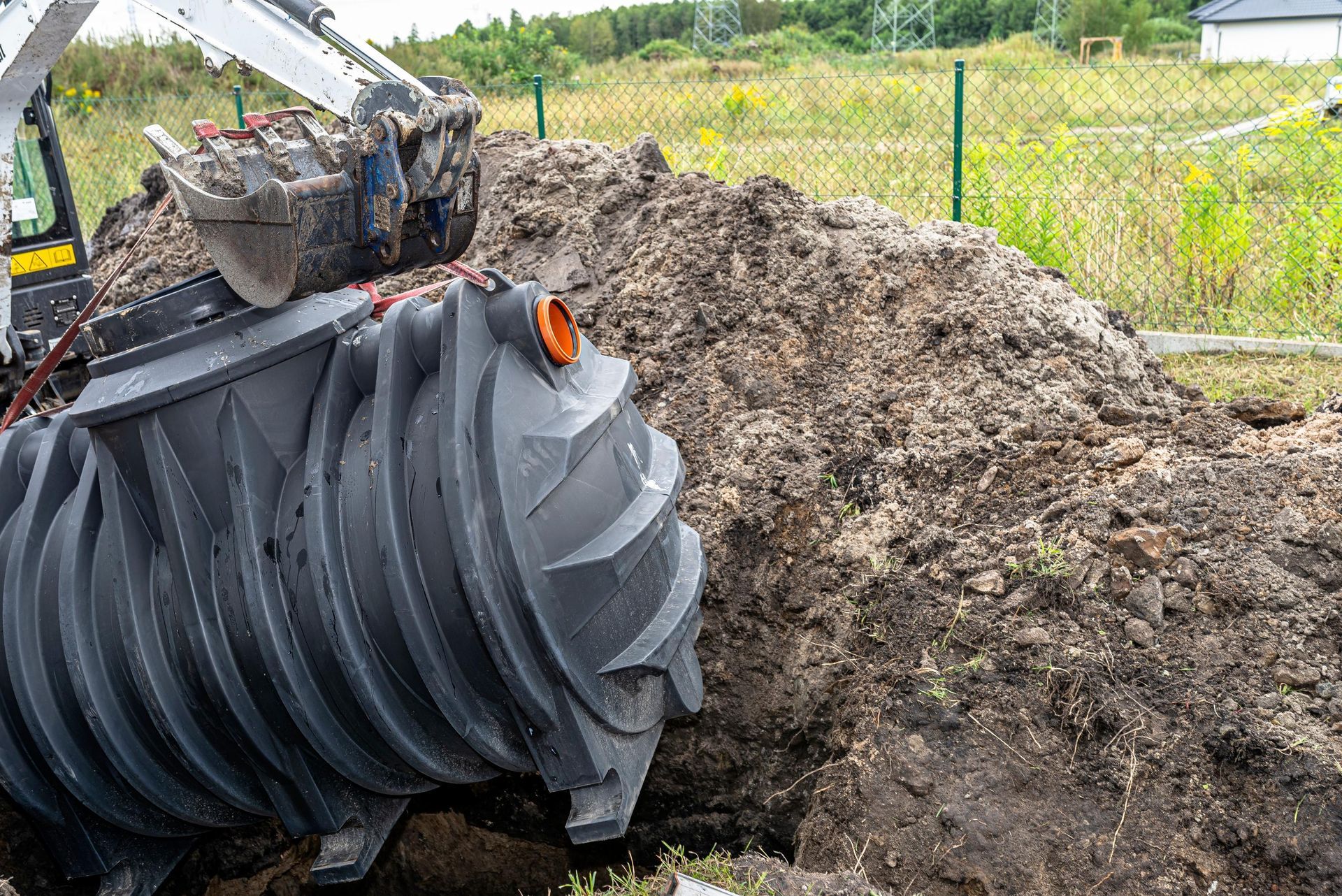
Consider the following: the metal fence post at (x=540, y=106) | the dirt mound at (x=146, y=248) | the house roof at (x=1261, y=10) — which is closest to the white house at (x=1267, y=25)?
the house roof at (x=1261, y=10)

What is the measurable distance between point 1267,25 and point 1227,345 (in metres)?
33.0

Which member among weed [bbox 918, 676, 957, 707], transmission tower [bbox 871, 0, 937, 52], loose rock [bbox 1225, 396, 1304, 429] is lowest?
weed [bbox 918, 676, 957, 707]

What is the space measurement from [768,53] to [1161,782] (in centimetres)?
Result: 2529

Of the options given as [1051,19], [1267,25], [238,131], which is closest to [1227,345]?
[238,131]

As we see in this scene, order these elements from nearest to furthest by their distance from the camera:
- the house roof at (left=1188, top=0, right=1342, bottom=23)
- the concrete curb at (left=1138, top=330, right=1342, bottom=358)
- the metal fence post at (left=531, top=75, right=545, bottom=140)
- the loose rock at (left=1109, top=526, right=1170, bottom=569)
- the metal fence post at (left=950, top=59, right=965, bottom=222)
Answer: the loose rock at (left=1109, top=526, right=1170, bottom=569) < the concrete curb at (left=1138, top=330, right=1342, bottom=358) < the metal fence post at (left=950, top=59, right=965, bottom=222) < the metal fence post at (left=531, top=75, right=545, bottom=140) < the house roof at (left=1188, top=0, right=1342, bottom=23)

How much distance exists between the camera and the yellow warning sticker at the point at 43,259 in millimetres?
5629

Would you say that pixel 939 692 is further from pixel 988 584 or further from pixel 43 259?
pixel 43 259

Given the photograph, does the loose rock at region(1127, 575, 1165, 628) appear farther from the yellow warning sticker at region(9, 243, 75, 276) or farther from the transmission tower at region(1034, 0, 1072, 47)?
the transmission tower at region(1034, 0, 1072, 47)

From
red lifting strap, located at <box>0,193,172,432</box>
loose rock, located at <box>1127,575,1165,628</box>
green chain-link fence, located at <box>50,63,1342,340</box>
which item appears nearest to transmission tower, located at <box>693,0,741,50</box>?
green chain-link fence, located at <box>50,63,1342,340</box>

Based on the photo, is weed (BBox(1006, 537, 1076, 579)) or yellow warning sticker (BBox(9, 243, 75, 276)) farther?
yellow warning sticker (BBox(9, 243, 75, 276))

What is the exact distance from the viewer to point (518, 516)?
190 centimetres

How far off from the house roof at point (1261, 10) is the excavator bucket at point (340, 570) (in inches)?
1351

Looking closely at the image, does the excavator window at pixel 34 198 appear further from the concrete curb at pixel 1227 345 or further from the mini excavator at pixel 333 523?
the concrete curb at pixel 1227 345

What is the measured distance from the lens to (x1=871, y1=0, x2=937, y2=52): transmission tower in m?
34.2
